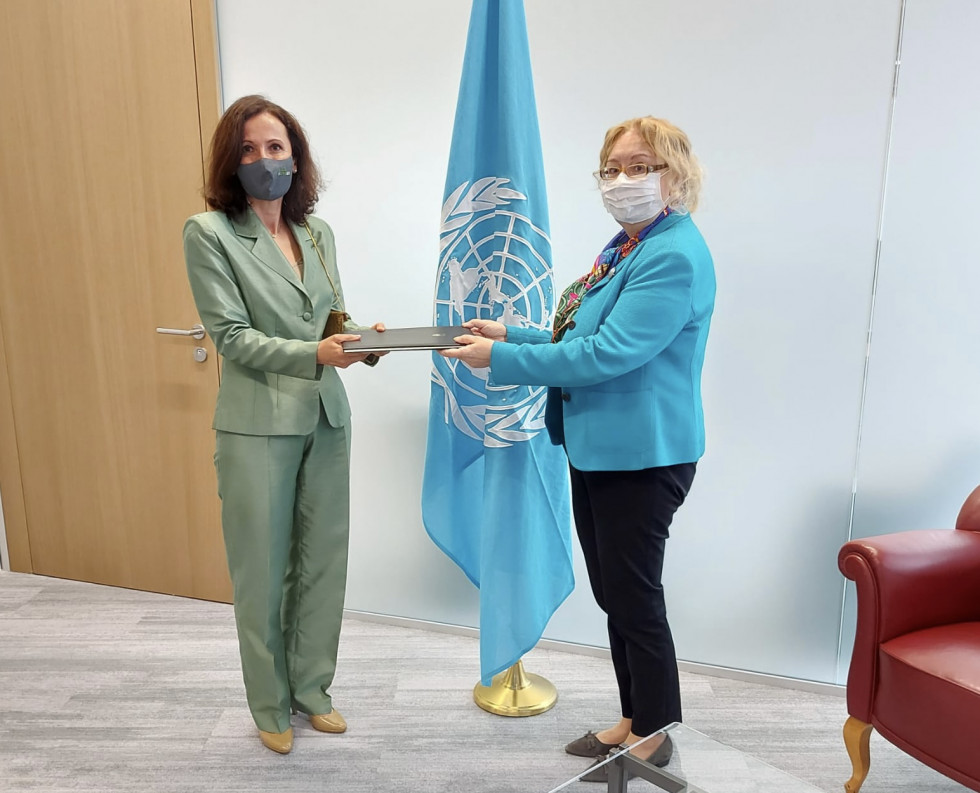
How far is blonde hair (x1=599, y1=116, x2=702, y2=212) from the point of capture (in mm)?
1565

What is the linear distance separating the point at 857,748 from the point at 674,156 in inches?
54.6

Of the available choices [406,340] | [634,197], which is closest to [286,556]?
[406,340]

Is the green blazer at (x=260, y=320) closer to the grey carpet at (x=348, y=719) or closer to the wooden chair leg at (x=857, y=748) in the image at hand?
the grey carpet at (x=348, y=719)

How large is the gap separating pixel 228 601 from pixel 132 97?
180 centimetres

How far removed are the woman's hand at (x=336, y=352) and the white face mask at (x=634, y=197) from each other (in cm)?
64

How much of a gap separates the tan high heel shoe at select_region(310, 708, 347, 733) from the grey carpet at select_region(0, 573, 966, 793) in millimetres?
26

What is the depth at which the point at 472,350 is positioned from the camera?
65.2 inches

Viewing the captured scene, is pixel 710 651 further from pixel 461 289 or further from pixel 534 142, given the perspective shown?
pixel 534 142

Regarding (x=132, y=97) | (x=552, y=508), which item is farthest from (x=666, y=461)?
(x=132, y=97)

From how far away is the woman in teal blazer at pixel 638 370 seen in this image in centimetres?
153

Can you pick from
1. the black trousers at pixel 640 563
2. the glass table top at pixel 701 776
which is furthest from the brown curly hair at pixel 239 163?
the glass table top at pixel 701 776

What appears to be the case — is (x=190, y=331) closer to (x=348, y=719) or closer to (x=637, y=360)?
(x=348, y=719)

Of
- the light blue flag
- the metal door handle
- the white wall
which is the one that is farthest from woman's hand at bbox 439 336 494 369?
the metal door handle

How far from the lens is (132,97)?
254 centimetres
